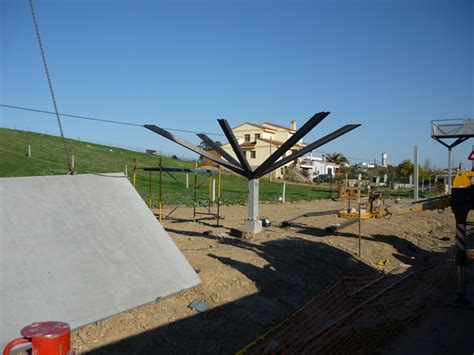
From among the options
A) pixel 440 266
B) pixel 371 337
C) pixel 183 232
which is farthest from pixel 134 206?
pixel 440 266

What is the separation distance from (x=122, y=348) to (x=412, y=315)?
15.4ft

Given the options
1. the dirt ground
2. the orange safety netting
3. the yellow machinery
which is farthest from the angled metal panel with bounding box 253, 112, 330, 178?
the orange safety netting

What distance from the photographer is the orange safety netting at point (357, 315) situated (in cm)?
544

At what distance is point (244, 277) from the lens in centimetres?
774

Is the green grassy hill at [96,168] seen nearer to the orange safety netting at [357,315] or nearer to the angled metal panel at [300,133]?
the angled metal panel at [300,133]

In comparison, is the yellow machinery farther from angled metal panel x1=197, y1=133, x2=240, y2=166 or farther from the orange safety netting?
angled metal panel x1=197, y1=133, x2=240, y2=166

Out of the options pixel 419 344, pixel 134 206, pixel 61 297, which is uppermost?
pixel 134 206

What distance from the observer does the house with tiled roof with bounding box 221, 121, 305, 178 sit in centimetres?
5984

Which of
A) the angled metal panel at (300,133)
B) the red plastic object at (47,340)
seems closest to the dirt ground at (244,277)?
the angled metal panel at (300,133)

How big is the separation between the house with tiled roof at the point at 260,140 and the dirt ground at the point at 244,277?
143ft

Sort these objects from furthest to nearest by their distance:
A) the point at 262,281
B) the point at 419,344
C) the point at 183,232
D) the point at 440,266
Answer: the point at 183,232 < the point at 440,266 < the point at 262,281 < the point at 419,344

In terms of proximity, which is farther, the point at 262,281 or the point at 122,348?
the point at 262,281

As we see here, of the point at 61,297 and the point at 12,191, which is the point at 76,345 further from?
the point at 12,191

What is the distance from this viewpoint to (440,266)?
10711 mm
